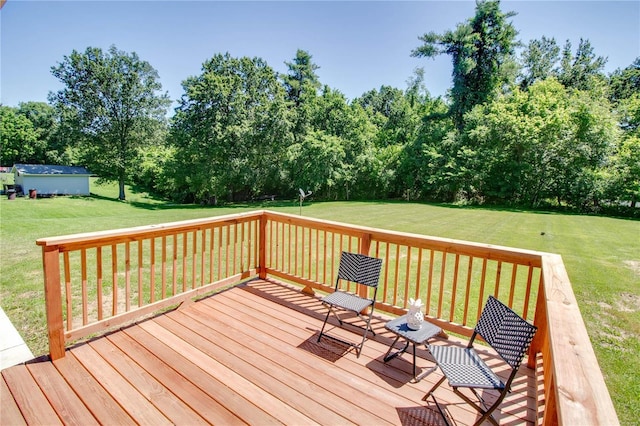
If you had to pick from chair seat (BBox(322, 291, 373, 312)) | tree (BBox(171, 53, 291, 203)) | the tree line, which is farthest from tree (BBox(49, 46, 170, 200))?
chair seat (BBox(322, 291, 373, 312))

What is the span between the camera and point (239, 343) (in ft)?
10.1

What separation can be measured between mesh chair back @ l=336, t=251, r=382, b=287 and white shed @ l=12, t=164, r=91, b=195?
29.8 metres

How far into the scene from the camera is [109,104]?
2450cm

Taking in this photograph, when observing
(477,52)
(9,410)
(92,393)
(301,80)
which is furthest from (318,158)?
(9,410)

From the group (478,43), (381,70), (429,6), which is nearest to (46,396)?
(429,6)

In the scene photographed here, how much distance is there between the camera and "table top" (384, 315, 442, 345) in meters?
2.54

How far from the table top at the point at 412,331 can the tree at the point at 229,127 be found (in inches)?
793

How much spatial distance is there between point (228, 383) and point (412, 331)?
1.54 m

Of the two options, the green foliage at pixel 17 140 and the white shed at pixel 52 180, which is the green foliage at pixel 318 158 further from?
the green foliage at pixel 17 140

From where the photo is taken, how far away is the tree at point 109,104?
23.5m

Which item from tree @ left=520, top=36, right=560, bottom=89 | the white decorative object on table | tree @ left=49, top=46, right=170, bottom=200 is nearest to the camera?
the white decorative object on table

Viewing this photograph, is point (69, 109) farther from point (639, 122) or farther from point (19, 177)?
point (639, 122)

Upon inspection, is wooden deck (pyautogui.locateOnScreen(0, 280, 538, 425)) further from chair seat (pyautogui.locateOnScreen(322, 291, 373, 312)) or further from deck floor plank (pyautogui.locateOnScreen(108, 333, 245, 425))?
chair seat (pyautogui.locateOnScreen(322, 291, 373, 312))

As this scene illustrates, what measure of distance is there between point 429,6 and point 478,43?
16.7 m
